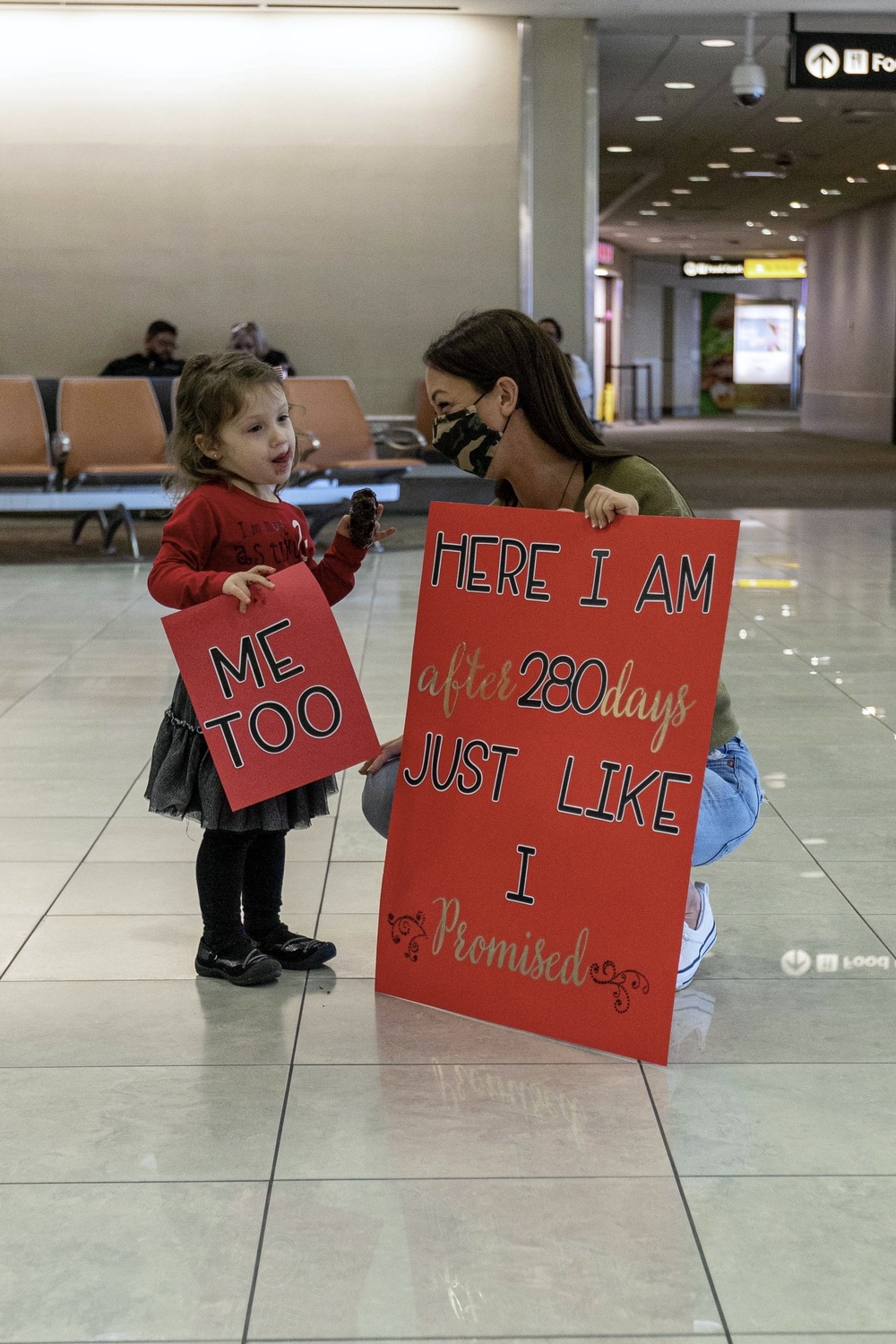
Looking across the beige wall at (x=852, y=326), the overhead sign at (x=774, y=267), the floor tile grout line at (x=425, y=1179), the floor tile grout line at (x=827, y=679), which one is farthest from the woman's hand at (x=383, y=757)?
the overhead sign at (x=774, y=267)

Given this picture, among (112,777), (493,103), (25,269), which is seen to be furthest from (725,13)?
(112,777)

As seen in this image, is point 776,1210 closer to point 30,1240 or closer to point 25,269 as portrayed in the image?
point 30,1240

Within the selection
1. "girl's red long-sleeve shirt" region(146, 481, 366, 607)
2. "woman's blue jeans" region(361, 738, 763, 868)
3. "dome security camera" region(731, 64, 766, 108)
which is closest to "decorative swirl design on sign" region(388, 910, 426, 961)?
"woman's blue jeans" region(361, 738, 763, 868)

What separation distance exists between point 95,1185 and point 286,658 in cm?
85

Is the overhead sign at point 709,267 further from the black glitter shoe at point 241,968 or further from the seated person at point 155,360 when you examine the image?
the black glitter shoe at point 241,968

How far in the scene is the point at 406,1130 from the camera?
1910 millimetres

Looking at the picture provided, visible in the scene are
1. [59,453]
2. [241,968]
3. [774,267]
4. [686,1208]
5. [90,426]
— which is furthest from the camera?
[774,267]

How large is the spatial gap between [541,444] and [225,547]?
55cm

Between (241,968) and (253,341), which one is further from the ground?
(253,341)

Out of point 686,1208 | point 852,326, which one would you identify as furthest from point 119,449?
point 852,326

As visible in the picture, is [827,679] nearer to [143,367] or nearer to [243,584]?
[243,584]

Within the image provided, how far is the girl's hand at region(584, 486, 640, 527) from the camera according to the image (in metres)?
2.05

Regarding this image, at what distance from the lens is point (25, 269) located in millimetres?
10250

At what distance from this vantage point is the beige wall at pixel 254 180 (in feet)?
33.0
